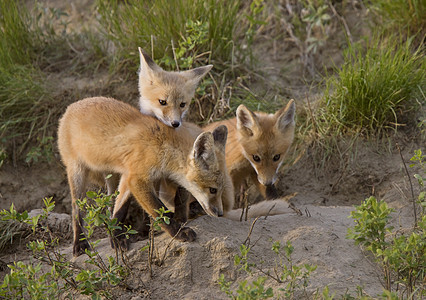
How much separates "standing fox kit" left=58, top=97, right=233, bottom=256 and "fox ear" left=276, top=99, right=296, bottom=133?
3.01ft

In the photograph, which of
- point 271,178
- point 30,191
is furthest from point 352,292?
point 30,191

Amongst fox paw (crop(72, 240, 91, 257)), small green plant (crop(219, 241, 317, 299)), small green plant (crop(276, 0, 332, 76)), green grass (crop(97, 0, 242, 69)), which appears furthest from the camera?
small green plant (crop(276, 0, 332, 76))

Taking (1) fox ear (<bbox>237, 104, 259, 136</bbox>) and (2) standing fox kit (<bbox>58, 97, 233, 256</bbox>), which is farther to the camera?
(1) fox ear (<bbox>237, 104, 259, 136</bbox>)

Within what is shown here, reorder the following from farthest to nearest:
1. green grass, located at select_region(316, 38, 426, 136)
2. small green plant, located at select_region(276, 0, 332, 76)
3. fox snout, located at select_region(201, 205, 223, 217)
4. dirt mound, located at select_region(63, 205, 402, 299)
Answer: small green plant, located at select_region(276, 0, 332, 76) → green grass, located at select_region(316, 38, 426, 136) → fox snout, located at select_region(201, 205, 223, 217) → dirt mound, located at select_region(63, 205, 402, 299)

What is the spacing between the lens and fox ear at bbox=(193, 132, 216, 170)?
12.3 ft

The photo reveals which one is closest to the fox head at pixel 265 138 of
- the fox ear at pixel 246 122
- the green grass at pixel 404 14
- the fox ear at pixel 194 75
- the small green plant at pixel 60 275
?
the fox ear at pixel 246 122

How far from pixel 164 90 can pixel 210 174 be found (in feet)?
4.12

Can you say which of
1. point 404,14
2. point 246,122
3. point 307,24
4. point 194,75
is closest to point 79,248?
point 246,122

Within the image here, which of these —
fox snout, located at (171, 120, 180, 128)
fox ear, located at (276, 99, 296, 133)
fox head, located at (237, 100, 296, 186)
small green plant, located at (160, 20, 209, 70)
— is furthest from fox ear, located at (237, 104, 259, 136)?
small green plant, located at (160, 20, 209, 70)

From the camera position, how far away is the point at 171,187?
4.43 meters

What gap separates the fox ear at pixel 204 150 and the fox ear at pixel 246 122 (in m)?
1.07

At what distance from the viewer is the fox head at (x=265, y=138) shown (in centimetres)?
481

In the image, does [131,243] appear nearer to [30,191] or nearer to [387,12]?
[30,191]

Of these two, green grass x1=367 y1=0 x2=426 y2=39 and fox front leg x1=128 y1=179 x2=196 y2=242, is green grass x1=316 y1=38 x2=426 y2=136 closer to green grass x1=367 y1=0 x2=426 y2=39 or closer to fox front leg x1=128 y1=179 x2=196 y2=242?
green grass x1=367 y1=0 x2=426 y2=39
